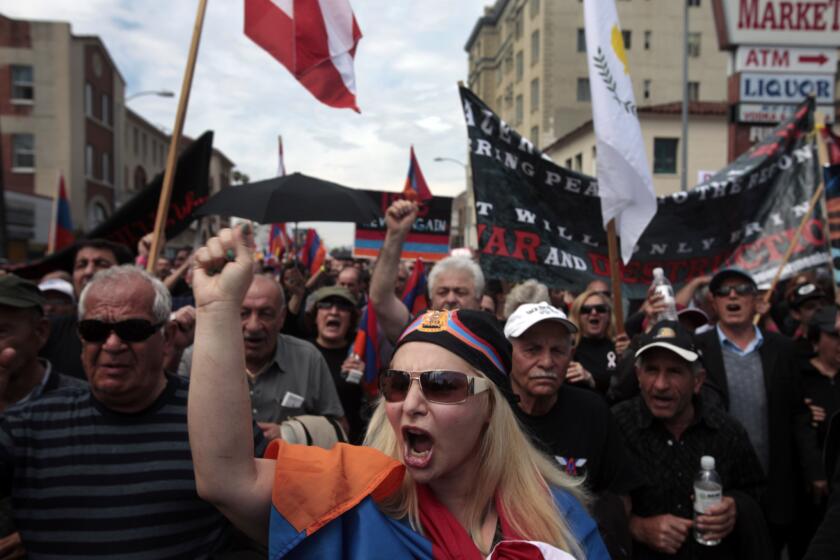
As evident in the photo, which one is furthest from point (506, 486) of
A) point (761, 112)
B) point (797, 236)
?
point (761, 112)

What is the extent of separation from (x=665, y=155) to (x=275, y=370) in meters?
32.4

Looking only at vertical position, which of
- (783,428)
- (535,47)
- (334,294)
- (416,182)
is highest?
(535,47)

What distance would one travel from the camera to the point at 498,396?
187 cm

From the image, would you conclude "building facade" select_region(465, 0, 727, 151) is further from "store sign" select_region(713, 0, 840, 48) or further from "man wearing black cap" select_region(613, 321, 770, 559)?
"man wearing black cap" select_region(613, 321, 770, 559)

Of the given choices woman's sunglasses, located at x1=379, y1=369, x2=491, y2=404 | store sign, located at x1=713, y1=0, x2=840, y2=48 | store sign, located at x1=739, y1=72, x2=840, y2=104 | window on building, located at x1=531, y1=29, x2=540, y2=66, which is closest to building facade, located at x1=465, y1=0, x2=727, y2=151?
window on building, located at x1=531, y1=29, x2=540, y2=66

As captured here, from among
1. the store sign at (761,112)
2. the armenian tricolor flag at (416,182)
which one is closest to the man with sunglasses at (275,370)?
the armenian tricolor flag at (416,182)

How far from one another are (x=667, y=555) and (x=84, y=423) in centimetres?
248

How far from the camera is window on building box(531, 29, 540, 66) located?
149 ft

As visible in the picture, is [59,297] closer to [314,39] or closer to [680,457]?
[314,39]

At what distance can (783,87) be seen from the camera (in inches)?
448

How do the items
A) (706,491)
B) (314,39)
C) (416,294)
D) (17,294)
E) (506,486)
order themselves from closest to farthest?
(506,486) < (17,294) < (706,491) < (314,39) < (416,294)

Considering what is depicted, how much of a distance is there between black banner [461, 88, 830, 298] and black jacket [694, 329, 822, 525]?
1434 millimetres

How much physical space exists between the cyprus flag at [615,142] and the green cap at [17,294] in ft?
11.3

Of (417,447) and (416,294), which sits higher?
(416,294)
